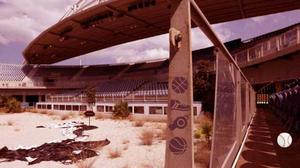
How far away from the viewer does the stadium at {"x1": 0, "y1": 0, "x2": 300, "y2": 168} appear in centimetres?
225

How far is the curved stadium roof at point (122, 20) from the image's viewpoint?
27.2m

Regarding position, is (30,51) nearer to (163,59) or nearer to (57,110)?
(57,110)

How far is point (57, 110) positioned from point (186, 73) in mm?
42225

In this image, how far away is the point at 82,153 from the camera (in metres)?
12.2

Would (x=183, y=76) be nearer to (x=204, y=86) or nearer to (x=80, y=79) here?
(x=204, y=86)

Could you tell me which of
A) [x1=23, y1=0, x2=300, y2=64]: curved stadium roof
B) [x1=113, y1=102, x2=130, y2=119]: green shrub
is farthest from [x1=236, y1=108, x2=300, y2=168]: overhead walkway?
[x1=113, y1=102, x2=130, y2=119]: green shrub

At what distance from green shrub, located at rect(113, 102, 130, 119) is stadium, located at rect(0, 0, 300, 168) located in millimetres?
444

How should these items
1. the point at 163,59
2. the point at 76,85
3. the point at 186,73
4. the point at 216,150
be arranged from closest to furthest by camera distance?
1. the point at 186,73
2. the point at 216,150
3. the point at 163,59
4. the point at 76,85

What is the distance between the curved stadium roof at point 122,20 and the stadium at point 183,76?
0.11 meters

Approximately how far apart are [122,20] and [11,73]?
32.3m

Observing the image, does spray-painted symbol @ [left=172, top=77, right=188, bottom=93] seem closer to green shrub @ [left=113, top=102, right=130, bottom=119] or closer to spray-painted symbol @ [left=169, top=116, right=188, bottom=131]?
spray-painted symbol @ [left=169, top=116, right=188, bottom=131]

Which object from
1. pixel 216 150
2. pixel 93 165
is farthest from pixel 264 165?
pixel 93 165

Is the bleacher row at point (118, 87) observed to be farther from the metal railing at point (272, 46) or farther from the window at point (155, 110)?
the metal railing at point (272, 46)

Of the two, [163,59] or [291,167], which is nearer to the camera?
[291,167]
